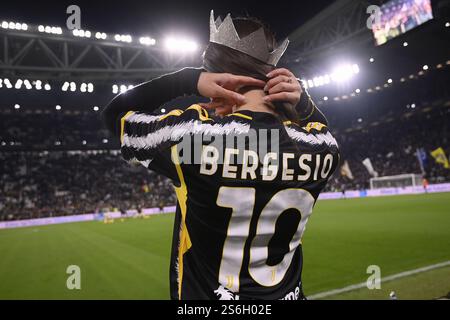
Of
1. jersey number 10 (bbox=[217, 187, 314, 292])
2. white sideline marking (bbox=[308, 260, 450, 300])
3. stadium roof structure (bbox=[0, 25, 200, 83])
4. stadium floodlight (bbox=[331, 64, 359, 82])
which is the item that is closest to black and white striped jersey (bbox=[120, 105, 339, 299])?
jersey number 10 (bbox=[217, 187, 314, 292])

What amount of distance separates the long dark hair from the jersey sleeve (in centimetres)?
18

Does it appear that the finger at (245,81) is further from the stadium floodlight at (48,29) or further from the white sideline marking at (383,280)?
the stadium floodlight at (48,29)

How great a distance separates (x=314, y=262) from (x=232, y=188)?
22.4 ft

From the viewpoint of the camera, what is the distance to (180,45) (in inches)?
946

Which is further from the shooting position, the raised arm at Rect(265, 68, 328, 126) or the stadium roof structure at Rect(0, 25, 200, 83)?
the stadium roof structure at Rect(0, 25, 200, 83)

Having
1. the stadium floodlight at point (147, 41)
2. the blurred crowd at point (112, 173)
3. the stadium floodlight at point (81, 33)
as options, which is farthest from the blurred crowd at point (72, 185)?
the stadium floodlight at point (81, 33)

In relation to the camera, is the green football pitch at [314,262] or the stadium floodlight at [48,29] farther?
the stadium floodlight at [48,29]

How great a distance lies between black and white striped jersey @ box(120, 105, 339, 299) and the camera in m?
1.28

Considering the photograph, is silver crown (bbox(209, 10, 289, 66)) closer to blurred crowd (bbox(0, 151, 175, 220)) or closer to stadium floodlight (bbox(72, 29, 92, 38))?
stadium floodlight (bbox(72, 29, 92, 38))

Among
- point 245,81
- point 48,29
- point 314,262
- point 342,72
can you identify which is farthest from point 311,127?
point 342,72

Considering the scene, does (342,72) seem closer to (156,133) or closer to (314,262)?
(314,262)

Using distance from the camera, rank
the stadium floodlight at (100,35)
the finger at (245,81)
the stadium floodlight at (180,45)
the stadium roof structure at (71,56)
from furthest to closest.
Answer: the stadium floodlight at (180,45) → the stadium floodlight at (100,35) → the stadium roof structure at (71,56) → the finger at (245,81)

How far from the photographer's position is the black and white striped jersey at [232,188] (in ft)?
4.20
